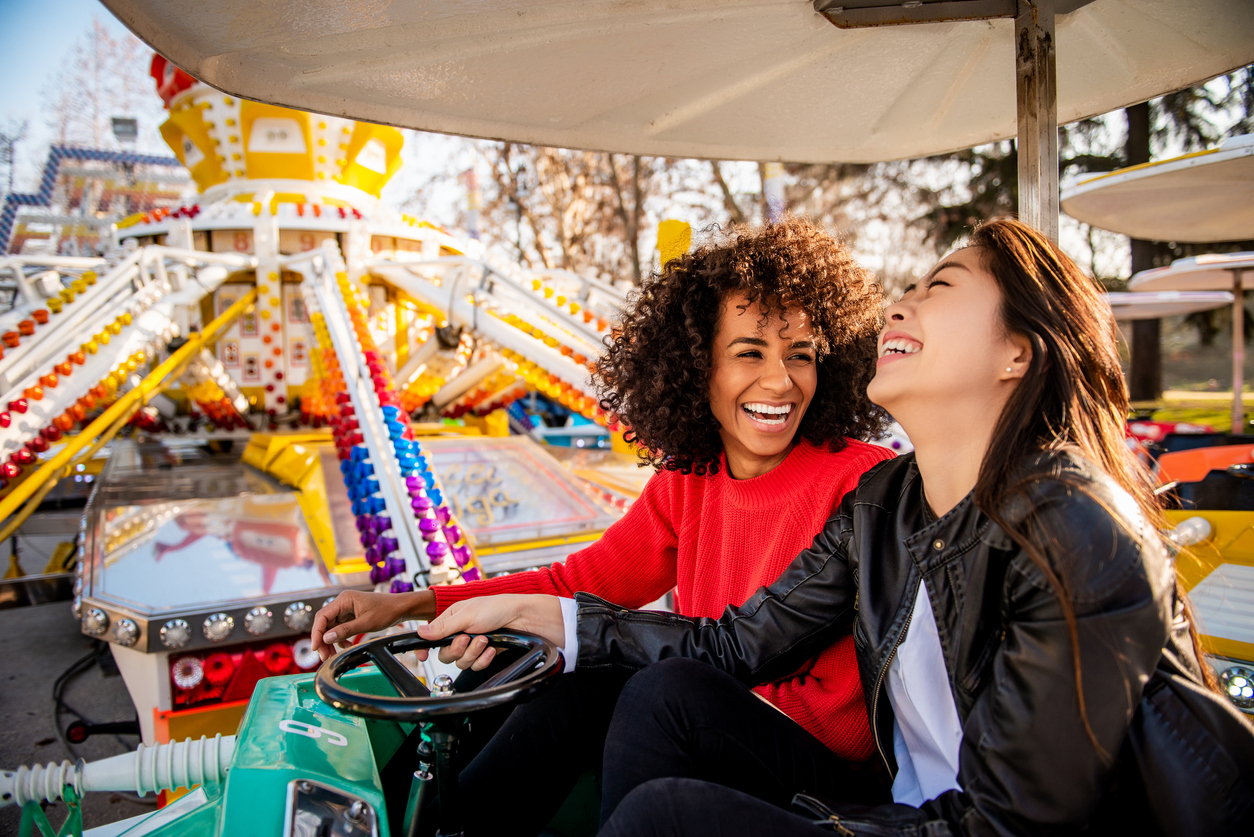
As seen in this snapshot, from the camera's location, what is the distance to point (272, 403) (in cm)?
520

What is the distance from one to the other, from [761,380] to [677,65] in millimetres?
815

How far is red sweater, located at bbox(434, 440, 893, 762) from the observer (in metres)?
1.61

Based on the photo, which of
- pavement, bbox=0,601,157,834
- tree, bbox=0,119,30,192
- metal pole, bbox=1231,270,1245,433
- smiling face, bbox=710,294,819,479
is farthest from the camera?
tree, bbox=0,119,30,192

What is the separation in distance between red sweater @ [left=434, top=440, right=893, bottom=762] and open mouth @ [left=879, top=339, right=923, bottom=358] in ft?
1.36

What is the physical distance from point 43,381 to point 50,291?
991 mm

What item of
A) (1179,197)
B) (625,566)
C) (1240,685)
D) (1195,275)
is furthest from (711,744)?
(1195,275)

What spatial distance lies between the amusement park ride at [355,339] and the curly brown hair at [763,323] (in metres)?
0.45

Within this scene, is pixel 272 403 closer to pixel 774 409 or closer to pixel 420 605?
pixel 420 605

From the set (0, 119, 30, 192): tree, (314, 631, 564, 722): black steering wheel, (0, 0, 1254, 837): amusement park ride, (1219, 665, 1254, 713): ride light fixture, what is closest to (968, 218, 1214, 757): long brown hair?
(0, 0, 1254, 837): amusement park ride

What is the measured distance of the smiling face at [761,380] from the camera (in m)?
1.87

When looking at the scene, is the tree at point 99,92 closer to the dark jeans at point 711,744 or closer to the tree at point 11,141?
the tree at point 11,141

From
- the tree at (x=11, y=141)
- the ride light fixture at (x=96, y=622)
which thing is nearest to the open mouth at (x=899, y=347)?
the ride light fixture at (x=96, y=622)

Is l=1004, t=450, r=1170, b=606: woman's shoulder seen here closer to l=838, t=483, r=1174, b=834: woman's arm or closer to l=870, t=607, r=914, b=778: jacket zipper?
l=838, t=483, r=1174, b=834: woman's arm

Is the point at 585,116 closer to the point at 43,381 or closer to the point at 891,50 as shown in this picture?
the point at 891,50
